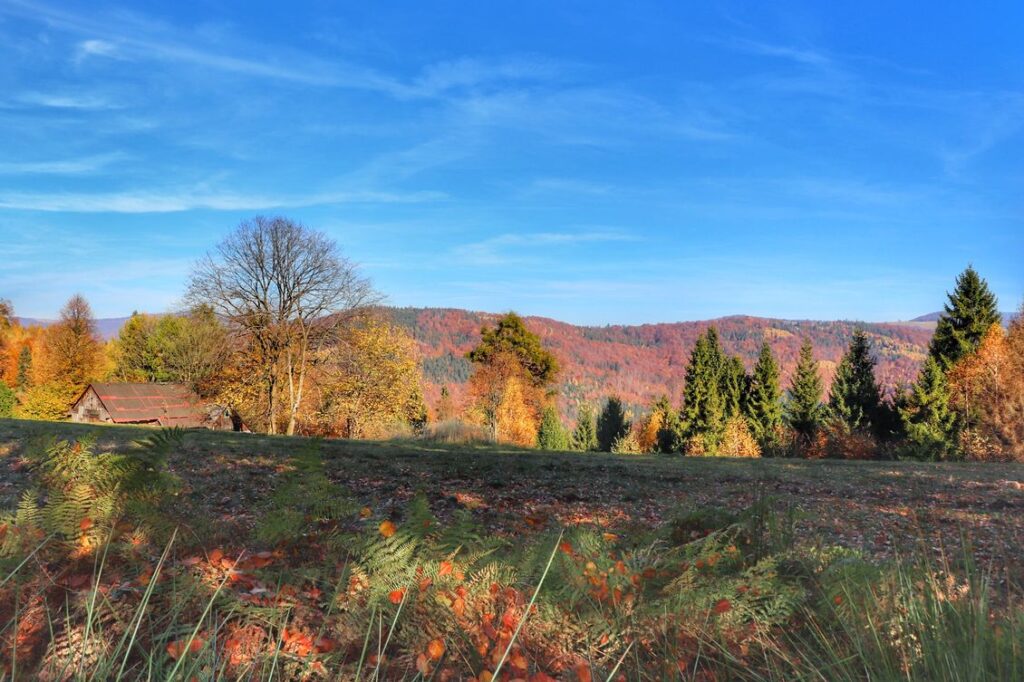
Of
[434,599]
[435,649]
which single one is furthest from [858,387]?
[435,649]

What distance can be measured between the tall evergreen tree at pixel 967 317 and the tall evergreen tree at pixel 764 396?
13.7 m

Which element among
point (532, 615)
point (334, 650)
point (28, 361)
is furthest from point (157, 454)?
point (28, 361)

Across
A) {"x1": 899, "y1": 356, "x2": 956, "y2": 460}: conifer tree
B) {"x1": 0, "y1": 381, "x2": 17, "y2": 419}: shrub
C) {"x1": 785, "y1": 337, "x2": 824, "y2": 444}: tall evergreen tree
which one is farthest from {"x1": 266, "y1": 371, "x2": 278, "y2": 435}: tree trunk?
{"x1": 785, "y1": 337, "x2": 824, "y2": 444}: tall evergreen tree

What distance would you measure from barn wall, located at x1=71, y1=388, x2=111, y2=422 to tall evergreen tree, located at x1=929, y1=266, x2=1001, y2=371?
45.6 meters

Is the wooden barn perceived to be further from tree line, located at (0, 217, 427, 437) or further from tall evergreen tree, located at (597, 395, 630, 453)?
tall evergreen tree, located at (597, 395, 630, 453)

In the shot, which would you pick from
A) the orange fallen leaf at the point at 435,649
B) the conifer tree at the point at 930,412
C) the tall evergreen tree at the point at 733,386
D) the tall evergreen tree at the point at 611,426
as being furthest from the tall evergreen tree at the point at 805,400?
the orange fallen leaf at the point at 435,649

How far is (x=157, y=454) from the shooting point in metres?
3.38

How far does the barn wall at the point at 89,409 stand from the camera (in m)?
37.6

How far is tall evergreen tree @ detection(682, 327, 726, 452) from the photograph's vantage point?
44031mm

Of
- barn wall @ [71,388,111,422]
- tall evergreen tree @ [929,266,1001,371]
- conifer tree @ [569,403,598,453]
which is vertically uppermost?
tall evergreen tree @ [929,266,1001,371]

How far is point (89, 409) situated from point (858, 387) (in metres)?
45.2

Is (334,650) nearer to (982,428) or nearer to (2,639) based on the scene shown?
(2,639)

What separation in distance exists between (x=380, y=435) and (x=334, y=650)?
845 inches

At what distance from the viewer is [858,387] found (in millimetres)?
35719
